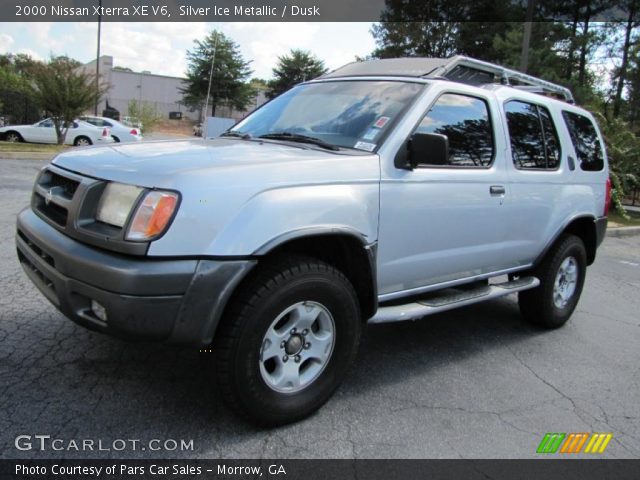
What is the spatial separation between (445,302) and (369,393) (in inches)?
31.1

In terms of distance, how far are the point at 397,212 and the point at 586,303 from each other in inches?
151

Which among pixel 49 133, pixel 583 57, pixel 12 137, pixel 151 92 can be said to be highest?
pixel 151 92

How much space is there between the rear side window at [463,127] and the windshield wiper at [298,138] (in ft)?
2.00

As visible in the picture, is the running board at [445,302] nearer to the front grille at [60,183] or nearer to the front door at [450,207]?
the front door at [450,207]

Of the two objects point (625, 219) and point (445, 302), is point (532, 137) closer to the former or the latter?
point (445, 302)

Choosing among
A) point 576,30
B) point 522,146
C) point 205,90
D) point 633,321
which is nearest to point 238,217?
point 522,146

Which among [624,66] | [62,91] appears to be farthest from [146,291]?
[624,66]

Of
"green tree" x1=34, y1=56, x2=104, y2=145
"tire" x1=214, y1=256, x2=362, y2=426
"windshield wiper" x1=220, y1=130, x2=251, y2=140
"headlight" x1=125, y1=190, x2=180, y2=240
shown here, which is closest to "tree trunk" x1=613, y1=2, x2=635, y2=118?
"green tree" x1=34, y1=56, x2=104, y2=145

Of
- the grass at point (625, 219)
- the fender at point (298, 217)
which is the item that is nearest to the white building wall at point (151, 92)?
the grass at point (625, 219)

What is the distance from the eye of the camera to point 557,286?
482cm

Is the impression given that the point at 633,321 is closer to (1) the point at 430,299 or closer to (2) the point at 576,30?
(1) the point at 430,299

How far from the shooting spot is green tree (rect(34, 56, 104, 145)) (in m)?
18.8

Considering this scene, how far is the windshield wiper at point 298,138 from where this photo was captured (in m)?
3.26

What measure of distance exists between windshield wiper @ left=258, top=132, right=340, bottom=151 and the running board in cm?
104
